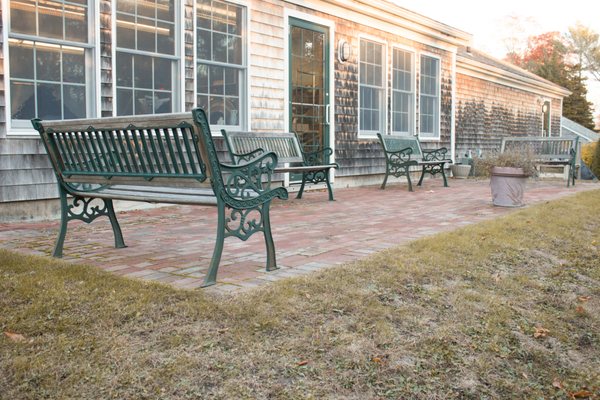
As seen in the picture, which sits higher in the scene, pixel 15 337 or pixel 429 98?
pixel 429 98

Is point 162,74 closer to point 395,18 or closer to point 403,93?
point 395,18

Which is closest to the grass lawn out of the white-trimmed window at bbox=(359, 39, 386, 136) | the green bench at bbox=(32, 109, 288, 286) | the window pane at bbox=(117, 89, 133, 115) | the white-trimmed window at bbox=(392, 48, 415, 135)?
the green bench at bbox=(32, 109, 288, 286)

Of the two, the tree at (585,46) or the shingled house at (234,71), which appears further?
the tree at (585,46)

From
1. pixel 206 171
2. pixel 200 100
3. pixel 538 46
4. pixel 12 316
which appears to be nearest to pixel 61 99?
pixel 200 100

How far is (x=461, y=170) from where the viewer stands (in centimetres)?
1509

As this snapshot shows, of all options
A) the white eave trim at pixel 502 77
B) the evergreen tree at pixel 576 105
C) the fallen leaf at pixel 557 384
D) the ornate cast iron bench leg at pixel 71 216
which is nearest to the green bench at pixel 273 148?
the ornate cast iron bench leg at pixel 71 216

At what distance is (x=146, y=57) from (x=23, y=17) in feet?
5.11

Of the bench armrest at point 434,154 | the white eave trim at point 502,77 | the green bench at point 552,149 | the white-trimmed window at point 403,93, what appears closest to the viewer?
the green bench at point 552,149

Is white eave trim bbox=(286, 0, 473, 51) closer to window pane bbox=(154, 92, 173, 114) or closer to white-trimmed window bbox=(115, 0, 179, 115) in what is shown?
white-trimmed window bbox=(115, 0, 179, 115)

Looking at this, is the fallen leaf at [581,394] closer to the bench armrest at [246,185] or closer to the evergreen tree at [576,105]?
the bench armrest at [246,185]

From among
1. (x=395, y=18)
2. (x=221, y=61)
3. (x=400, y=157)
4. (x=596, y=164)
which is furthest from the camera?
(x=596, y=164)

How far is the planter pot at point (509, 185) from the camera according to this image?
754 centimetres

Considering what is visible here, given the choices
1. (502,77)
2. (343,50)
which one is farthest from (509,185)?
(502,77)

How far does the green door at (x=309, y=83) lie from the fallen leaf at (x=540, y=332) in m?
6.96
